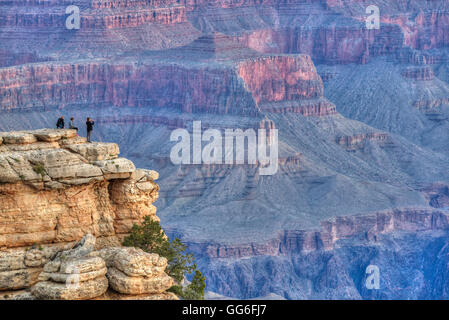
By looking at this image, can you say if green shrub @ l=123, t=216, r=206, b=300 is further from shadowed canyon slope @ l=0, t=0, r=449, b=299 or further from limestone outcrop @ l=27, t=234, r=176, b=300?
shadowed canyon slope @ l=0, t=0, r=449, b=299

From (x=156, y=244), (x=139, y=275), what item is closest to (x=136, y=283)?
(x=139, y=275)

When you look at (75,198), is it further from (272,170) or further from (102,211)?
(272,170)

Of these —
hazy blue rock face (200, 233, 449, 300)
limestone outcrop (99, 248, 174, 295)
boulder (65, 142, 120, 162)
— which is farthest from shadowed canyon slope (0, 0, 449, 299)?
limestone outcrop (99, 248, 174, 295)

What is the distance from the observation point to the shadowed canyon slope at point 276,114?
116 metres

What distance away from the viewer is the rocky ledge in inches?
1767

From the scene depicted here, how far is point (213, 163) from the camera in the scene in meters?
128

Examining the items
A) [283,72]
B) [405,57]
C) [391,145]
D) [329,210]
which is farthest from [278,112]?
[405,57]

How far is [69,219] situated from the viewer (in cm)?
4797

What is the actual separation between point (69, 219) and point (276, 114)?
9532cm

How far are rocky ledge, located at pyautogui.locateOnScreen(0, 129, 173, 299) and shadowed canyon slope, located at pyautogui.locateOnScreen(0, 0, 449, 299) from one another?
2257 inches

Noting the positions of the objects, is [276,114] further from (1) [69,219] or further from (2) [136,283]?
(2) [136,283]

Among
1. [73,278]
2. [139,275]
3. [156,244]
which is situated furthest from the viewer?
[156,244]

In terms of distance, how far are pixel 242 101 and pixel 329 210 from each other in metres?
16.4

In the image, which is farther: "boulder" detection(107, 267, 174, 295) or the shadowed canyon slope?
the shadowed canyon slope
